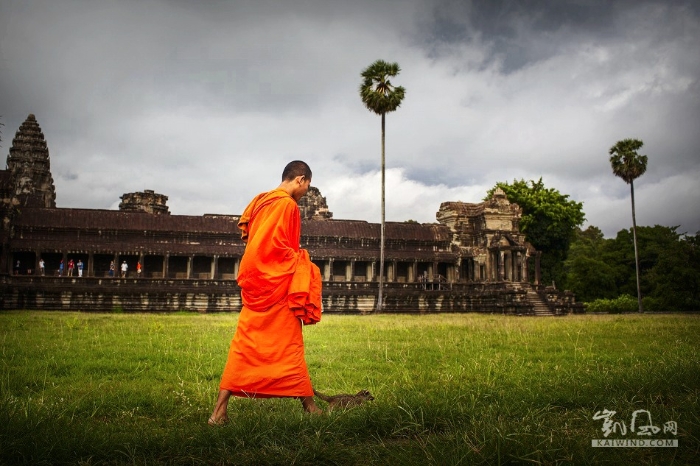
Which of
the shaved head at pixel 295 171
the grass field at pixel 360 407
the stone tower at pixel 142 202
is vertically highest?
the stone tower at pixel 142 202

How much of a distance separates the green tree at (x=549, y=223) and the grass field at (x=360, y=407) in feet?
125

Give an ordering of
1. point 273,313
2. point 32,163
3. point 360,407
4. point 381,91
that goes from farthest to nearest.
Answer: point 32,163
point 381,91
point 273,313
point 360,407

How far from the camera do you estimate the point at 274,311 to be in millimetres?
4422

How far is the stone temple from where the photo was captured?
24094mm

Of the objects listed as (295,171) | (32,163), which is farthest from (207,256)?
(295,171)

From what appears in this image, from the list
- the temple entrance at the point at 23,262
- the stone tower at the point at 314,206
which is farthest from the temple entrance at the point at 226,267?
the temple entrance at the point at 23,262

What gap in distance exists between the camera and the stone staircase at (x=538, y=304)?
2877 cm

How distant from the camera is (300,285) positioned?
4465 mm

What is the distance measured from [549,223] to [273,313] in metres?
45.0

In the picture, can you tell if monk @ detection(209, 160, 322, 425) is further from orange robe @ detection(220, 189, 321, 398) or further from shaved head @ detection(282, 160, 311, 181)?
shaved head @ detection(282, 160, 311, 181)

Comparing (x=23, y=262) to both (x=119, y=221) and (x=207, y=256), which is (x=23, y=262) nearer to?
(x=119, y=221)

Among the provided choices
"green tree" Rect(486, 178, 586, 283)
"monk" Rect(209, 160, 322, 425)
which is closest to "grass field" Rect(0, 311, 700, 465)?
"monk" Rect(209, 160, 322, 425)

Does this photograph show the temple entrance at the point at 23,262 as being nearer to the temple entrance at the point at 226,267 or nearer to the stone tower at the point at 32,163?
the stone tower at the point at 32,163

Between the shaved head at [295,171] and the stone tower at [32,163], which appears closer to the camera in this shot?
the shaved head at [295,171]
